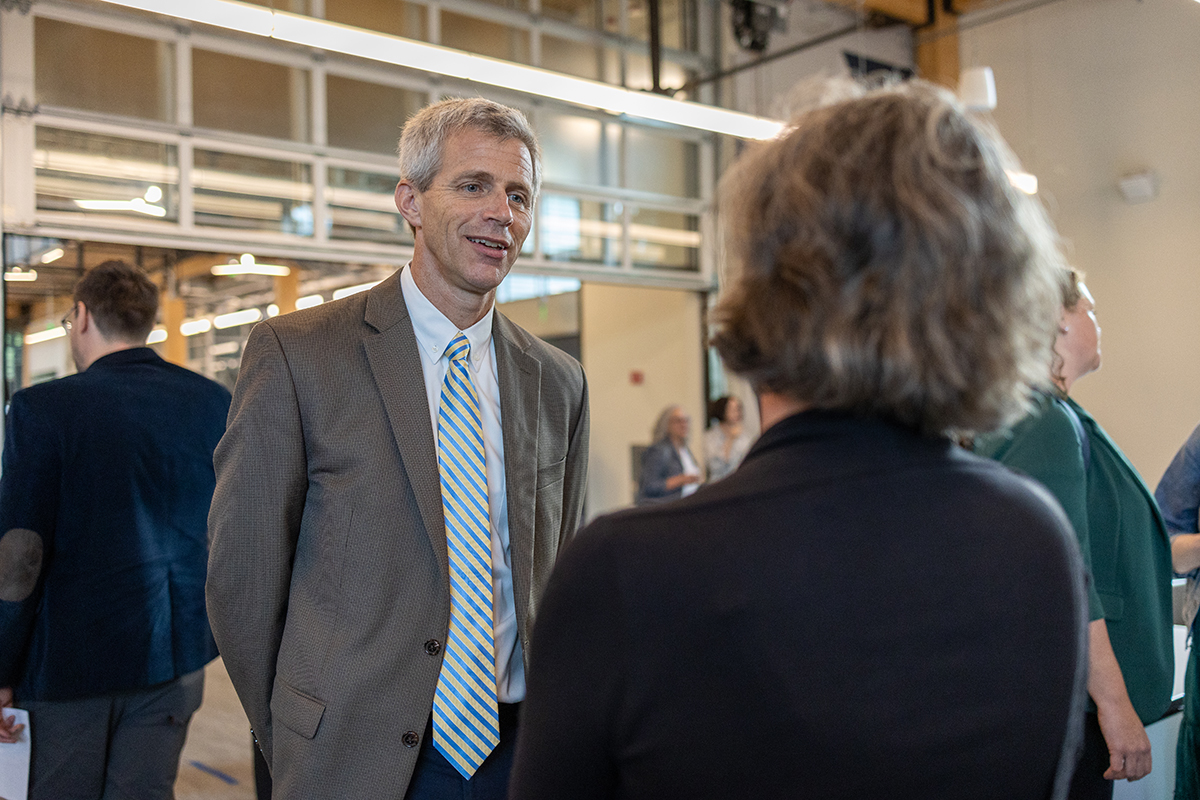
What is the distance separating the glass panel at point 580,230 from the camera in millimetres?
7387

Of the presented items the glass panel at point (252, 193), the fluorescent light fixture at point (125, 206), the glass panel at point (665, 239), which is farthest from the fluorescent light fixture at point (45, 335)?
the glass panel at point (665, 239)

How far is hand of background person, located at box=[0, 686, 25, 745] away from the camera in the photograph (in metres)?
2.20

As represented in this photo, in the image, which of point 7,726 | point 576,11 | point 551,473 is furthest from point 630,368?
point 551,473

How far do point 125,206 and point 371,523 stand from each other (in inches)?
191

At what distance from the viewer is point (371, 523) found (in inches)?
59.7

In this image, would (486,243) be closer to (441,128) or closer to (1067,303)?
(441,128)

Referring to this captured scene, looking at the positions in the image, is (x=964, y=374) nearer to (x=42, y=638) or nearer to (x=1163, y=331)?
(x=42, y=638)

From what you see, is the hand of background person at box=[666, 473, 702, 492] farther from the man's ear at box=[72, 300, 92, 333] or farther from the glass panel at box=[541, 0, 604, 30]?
the man's ear at box=[72, 300, 92, 333]

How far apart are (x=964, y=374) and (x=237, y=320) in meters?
5.85

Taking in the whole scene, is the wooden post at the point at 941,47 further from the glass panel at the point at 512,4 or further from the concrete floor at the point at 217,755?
the concrete floor at the point at 217,755

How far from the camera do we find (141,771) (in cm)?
245

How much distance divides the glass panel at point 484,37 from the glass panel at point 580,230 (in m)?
1.12

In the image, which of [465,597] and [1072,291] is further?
[1072,291]

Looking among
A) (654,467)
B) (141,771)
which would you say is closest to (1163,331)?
(654,467)
